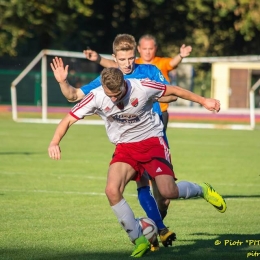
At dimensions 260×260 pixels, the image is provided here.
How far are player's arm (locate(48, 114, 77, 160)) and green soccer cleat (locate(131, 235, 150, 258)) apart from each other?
3.35ft

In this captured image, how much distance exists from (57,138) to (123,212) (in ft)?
2.93

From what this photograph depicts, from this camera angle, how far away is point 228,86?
110ft

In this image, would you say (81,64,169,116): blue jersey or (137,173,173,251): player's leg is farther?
(81,64,169,116): blue jersey

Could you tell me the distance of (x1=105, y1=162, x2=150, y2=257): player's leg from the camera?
706cm

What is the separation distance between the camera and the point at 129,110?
24.2 feet

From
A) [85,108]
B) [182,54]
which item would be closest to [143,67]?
[85,108]

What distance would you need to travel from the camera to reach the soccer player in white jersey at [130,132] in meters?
7.12

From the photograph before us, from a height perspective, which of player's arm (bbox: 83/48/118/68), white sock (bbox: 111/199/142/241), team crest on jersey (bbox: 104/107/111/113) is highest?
player's arm (bbox: 83/48/118/68)

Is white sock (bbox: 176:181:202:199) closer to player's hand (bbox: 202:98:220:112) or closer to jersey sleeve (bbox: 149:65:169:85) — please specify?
player's hand (bbox: 202:98:220:112)

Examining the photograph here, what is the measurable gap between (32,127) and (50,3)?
15.6m

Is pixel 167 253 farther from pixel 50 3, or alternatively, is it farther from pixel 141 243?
pixel 50 3

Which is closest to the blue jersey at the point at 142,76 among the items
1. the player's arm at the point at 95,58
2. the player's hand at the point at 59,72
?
the player's hand at the point at 59,72

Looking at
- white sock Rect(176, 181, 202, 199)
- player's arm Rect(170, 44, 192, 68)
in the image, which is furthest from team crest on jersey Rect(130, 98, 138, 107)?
player's arm Rect(170, 44, 192, 68)

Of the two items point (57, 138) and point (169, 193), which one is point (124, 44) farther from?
point (169, 193)
